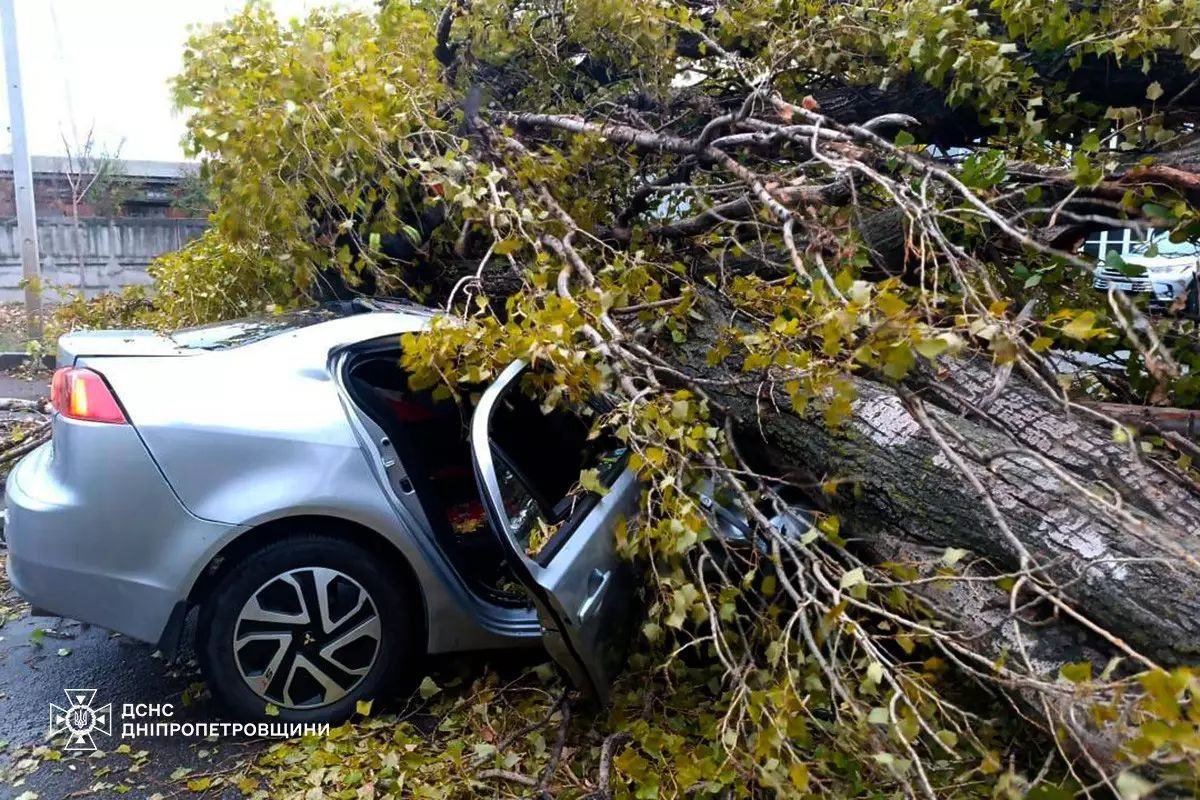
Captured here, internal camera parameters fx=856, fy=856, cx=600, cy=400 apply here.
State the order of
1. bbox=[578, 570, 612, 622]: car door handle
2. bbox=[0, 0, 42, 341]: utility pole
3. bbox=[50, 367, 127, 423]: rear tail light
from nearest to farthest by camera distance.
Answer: bbox=[578, 570, 612, 622]: car door handle → bbox=[50, 367, 127, 423]: rear tail light → bbox=[0, 0, 42, 341]: utility pole

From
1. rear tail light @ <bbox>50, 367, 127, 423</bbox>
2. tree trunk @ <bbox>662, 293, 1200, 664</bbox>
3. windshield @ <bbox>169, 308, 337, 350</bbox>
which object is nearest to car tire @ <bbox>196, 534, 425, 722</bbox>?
rear tail light @ <bbox>50, 367, 127, 423</bbox>

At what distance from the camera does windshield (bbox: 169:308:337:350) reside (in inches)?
118

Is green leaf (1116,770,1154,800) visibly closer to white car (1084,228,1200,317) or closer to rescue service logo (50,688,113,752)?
white car (1084,228,1200,317)

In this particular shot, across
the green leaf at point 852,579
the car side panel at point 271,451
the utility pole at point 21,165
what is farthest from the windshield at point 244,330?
the utility pole at point 21,165

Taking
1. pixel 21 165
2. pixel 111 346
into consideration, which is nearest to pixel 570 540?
pixel 111 346

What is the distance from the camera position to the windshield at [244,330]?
2.99 meters

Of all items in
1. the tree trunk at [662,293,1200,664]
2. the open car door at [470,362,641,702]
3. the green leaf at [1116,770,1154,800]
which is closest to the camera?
the green leaf at [1116,770,1154,800]

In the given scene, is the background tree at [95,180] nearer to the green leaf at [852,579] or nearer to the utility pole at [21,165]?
the utility pole at [21,165]

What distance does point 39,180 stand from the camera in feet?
52.8

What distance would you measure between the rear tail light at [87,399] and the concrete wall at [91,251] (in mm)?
12474

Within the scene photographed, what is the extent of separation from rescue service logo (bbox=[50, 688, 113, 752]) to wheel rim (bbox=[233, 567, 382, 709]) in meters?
0.59

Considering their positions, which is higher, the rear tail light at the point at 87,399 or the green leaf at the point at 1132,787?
the green leaf at the point at 1132,787

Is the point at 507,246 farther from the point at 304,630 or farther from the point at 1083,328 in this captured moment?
the point at 1083,328

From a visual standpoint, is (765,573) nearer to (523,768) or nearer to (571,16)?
(523,768)
